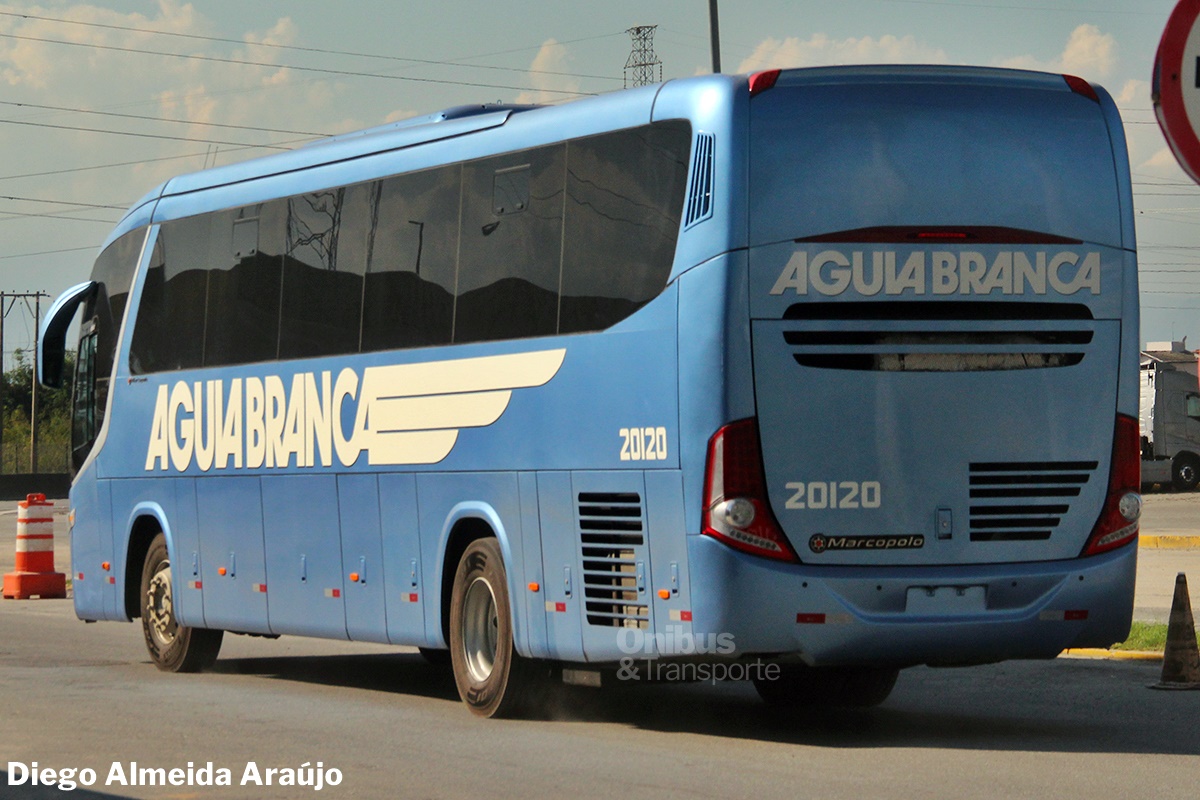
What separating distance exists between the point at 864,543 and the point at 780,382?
0.96 m

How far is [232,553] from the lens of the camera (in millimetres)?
15578

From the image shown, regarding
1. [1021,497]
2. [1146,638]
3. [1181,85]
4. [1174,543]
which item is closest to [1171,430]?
[1174,543]

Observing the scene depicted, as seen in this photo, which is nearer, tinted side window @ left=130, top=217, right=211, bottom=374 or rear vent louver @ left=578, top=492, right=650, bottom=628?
rear vent louver @ left=578, top=492, right=650, bottom=628

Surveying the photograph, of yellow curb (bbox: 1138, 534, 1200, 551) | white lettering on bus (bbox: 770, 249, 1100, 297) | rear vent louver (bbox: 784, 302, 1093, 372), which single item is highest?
white lettering on bus (bbox: 770, 249, 1100, 297)

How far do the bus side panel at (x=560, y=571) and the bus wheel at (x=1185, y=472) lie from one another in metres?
45.6

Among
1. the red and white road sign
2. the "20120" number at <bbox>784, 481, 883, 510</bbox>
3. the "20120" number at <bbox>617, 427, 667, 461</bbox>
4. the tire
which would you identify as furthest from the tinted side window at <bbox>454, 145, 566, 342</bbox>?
the red and white road sign

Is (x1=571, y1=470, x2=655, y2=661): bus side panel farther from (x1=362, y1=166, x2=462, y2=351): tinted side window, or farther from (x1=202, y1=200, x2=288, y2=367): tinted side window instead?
(x1=202, y1=200, x2=288, y2=367): tinted side window

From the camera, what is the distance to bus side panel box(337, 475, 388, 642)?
13719mm

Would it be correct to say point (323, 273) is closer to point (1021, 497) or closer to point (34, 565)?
point (1021, 497)

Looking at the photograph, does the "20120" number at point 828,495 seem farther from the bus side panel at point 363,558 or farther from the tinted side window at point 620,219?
the bus side panel at point 363,558

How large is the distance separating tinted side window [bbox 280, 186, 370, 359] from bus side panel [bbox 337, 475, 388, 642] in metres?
0.96

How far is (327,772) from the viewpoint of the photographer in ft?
32.4

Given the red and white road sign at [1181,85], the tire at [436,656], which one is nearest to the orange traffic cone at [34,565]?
the tire at [436,656]

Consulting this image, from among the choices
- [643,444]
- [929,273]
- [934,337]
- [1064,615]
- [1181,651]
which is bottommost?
[1181,651]
